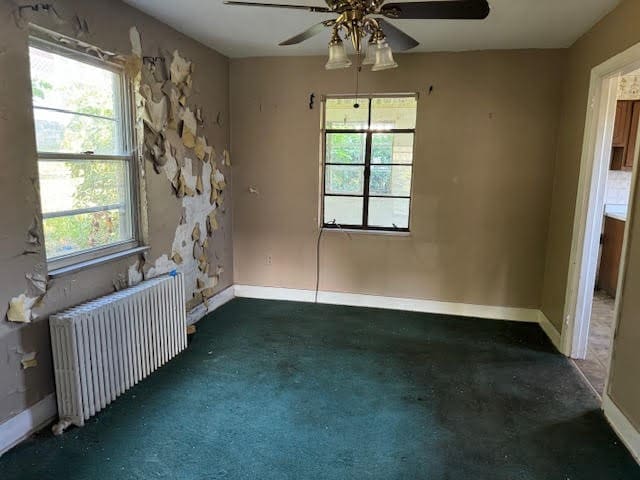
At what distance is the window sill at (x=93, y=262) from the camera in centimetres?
243

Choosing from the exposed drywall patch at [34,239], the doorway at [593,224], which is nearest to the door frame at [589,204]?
the doorway at [593,224]

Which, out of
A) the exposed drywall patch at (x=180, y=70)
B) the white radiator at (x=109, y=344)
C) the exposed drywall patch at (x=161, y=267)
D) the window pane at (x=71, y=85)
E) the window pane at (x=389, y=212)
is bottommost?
the white radiator at (x=109, y=344)

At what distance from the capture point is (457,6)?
1849mm

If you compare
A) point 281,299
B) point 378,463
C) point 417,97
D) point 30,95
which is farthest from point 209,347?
point 417,97

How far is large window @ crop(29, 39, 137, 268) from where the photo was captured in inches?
94.1

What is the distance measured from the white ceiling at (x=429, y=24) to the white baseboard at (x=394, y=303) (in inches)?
97.1

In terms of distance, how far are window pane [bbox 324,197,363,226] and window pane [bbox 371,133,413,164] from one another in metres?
0.49

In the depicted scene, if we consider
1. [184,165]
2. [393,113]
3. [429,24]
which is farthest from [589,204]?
[184,165]

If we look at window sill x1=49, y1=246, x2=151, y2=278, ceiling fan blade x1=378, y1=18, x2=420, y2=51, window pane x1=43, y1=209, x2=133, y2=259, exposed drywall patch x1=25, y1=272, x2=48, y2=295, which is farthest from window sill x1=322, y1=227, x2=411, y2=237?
exposed drywall patch x1=25, y1=272, x2=48, y2=295

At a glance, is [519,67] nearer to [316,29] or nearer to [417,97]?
[417,97]

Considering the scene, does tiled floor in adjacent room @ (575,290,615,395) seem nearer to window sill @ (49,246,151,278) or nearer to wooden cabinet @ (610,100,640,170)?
wooden cabinet @ (610,100,640,170)

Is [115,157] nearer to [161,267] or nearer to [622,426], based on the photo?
[161,267]

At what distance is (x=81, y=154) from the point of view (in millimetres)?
2611

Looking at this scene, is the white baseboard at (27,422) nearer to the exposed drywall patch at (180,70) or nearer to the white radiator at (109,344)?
the white radiator at (109,344)
